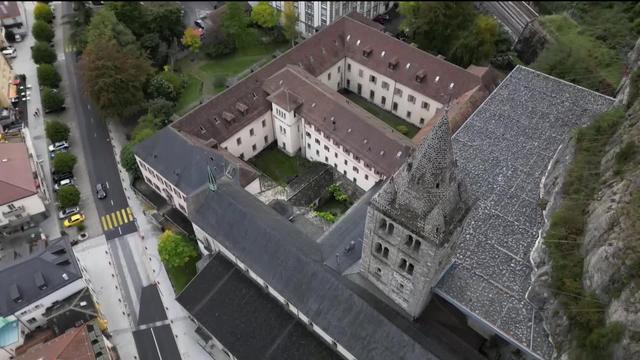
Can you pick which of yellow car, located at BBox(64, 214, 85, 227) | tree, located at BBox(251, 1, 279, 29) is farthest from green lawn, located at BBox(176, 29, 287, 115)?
yellow car, located at BBox(64, 214, 85, 227)

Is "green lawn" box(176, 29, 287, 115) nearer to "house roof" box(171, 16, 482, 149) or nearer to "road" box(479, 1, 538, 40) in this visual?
"house roof" box(171, 16, 482, 149)

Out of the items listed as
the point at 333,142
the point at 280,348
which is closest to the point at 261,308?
the point at 280,348

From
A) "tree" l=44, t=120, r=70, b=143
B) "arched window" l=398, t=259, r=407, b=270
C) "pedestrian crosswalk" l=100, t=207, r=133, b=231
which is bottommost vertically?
"pedestrian crosswalk" l=100, t=207, r=133, b=231

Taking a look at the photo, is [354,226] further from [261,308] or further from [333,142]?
[333,142]

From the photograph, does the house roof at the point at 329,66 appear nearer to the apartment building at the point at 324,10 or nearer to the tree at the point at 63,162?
the apartment building at the point at 324,10

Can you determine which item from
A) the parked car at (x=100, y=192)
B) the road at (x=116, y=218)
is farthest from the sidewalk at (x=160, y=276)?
the parked car at (x=100, y=192)
